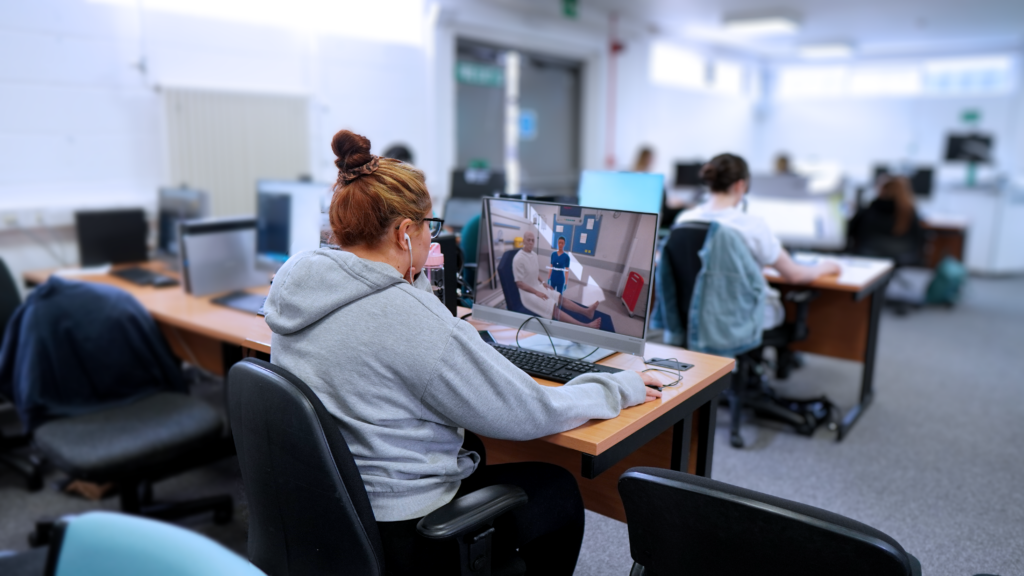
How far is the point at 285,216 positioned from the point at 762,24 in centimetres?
577

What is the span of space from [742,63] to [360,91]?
6.58m

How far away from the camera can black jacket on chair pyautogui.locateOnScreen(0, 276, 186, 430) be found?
212 centimetres

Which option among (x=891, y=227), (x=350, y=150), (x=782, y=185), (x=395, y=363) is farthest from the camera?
(x=891, y=227)

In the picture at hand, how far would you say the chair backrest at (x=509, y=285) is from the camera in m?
1.83

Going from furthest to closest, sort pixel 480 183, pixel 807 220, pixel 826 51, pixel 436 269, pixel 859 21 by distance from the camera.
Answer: pixel 826 51, pixel 859 21, pixel 807 220, pixel 480 183, pixel 436 269

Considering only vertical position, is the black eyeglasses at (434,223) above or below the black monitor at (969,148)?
below

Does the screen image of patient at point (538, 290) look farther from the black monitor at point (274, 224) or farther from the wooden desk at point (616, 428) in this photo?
the black monitor at point (274, 224)

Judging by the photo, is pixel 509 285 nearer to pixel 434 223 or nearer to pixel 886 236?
pixel 434 223

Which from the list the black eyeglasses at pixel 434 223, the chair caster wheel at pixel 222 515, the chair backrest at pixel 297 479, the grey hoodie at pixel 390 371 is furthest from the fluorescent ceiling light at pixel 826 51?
the chair backrest at pixel 297 479

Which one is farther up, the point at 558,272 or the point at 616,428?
the point at 558,272

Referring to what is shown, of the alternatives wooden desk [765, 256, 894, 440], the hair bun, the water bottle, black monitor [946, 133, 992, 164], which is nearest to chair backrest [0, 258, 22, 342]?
the water bottle

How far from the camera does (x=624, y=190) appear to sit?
2.28 metres

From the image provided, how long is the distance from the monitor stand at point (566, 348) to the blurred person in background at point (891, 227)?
14.8ft

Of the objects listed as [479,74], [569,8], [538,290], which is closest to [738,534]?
[538,290]
